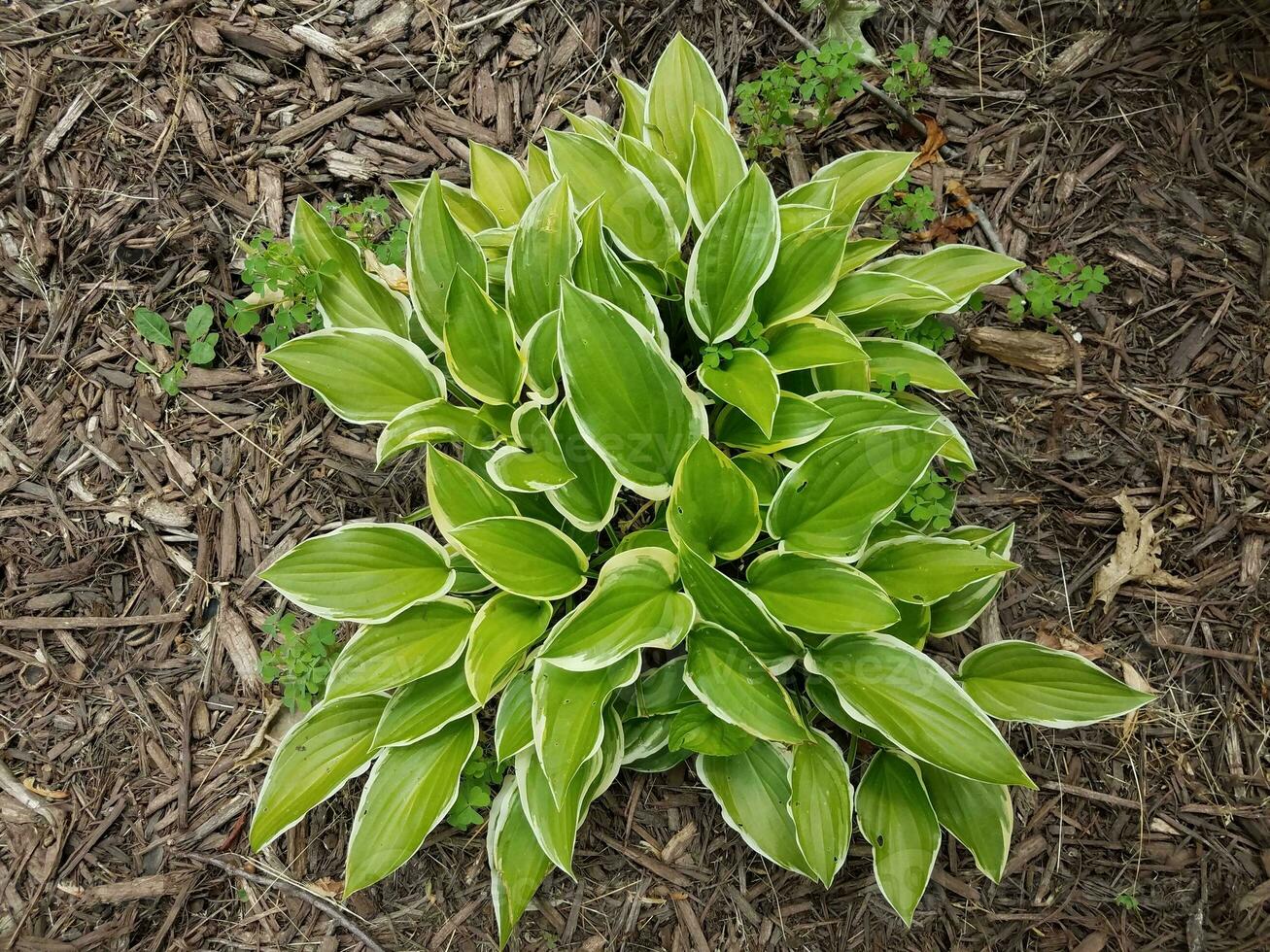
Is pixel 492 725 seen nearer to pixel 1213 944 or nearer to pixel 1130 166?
pixel 1213 944

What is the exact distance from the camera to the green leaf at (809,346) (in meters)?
1.53

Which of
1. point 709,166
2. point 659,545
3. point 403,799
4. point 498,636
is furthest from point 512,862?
point 709,166

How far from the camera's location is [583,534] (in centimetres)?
163

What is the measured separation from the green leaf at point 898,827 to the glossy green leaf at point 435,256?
4.18 feet

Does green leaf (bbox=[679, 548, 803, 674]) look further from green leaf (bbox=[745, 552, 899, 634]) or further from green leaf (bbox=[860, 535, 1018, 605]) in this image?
green leaf (bbox=[860, 535, 1018, 605])

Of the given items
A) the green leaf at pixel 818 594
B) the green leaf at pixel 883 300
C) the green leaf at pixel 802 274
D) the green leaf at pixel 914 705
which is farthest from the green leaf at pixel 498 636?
the green leaf at pixel 883 300

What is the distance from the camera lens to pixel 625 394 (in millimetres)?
1417

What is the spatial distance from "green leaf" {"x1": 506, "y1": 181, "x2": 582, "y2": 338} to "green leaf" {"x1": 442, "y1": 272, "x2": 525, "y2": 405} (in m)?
0.07

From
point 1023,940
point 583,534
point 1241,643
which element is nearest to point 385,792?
point 583,534

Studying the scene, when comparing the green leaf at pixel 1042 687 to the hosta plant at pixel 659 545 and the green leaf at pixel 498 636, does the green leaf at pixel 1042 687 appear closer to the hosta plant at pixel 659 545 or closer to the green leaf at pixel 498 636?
the hosta plant at pixel 659 545

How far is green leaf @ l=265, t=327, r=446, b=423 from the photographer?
1.58 meters

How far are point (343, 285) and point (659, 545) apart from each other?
0.92m

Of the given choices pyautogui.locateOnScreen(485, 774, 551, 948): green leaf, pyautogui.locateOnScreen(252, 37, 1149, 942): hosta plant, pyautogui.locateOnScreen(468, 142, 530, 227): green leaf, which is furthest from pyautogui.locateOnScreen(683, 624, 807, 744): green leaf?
pyautogui.locateOnScreen(468, 142, 530, 227): green leaf

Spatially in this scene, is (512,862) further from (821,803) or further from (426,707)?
(821,803)
